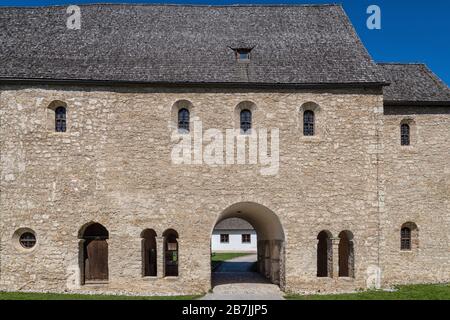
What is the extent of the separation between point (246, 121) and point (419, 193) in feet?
29.8

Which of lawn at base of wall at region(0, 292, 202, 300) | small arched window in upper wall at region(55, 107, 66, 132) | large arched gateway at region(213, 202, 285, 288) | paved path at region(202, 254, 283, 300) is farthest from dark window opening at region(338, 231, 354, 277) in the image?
small arched window in upper wall at region(55, 107, 66, 132)

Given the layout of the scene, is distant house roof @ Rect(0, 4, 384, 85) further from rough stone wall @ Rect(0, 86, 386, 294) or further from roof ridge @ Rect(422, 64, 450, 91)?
roof ridge @ Rect(422, 64, 450, 91)

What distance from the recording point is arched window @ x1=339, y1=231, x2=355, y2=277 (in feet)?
58.4

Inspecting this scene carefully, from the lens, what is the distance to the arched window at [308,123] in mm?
18250

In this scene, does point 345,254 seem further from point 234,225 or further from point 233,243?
point 233,243

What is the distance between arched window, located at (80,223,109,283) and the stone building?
0.19 feet

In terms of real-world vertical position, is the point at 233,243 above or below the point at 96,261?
below

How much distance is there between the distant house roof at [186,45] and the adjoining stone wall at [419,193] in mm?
3789

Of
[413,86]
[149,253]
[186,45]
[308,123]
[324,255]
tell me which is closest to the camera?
[308,123]

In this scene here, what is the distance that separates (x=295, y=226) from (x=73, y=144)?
391 inches

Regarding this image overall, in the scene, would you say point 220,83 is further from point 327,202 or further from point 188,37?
point 327,202

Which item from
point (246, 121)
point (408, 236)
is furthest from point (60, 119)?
point (408, 236)

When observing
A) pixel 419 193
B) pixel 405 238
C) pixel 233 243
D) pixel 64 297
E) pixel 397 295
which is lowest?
pixel 233 243

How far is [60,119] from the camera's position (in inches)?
707
